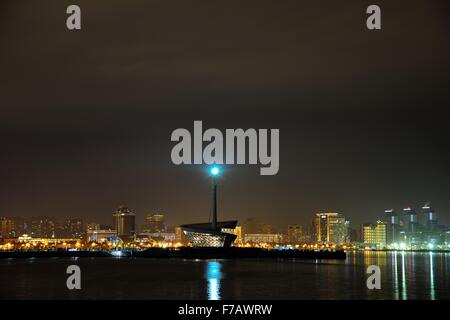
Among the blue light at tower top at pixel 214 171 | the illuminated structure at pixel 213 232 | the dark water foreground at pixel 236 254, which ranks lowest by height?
the dark water foreground at pixel 236 254

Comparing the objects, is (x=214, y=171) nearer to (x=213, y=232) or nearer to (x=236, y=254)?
(x=213, y=232)

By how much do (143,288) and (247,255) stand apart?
92949 millimetres

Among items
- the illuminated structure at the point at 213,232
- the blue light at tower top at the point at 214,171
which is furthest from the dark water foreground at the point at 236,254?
the blue light at tower top at the point at 214,171

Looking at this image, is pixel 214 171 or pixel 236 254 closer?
pixel 214 171

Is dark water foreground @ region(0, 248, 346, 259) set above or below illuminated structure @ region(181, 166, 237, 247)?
below

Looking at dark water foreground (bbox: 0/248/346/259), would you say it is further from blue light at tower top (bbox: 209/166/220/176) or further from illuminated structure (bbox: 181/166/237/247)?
blue light at tower top (bbox: 209/166/220/176)

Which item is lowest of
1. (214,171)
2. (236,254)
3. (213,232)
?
(236,254)

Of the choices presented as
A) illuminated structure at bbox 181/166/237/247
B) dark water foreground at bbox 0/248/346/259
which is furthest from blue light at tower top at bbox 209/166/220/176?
dark water foreground at bbox 0/248/346/259

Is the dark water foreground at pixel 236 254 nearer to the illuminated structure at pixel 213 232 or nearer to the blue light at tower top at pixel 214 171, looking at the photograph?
the illuminated structure at pixel 213 232

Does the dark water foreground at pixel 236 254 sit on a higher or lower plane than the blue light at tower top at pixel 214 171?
lower

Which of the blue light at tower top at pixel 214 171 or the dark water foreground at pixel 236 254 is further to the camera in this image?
the blue light at tower top at pixel 214 171

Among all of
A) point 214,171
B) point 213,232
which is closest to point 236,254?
point 213,232
